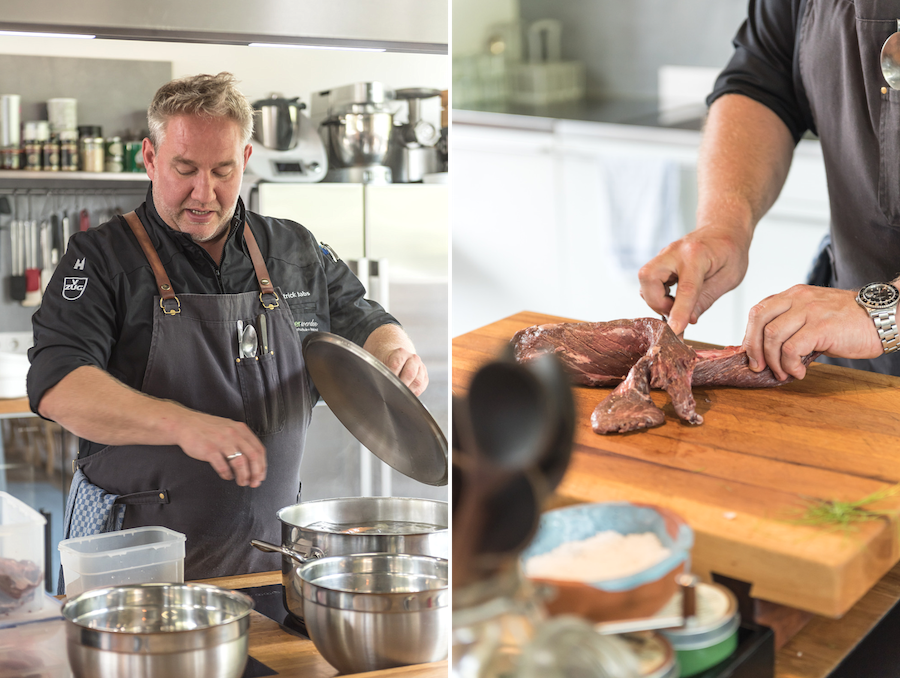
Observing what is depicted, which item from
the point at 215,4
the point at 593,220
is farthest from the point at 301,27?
the point at 593,220

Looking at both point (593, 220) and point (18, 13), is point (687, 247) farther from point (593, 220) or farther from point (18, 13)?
point (593, 220)

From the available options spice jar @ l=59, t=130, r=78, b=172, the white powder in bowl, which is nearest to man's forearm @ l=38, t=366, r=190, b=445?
spice jar @ l=59, t=130, r=78, b=172

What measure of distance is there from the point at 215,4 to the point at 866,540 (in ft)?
2.11

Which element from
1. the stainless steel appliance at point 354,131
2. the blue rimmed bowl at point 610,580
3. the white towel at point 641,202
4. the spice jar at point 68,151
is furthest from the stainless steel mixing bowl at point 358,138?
the white towel at point 641,202

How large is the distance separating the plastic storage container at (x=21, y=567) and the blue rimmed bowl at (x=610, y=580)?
1.48ft

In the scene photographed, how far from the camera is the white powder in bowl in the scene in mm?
208

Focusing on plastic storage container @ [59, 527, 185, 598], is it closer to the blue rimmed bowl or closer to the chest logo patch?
the chest logo patch

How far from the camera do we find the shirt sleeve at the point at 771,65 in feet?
3.79

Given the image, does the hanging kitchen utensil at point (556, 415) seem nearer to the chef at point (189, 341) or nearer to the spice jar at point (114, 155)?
the chef at point (189, 341)

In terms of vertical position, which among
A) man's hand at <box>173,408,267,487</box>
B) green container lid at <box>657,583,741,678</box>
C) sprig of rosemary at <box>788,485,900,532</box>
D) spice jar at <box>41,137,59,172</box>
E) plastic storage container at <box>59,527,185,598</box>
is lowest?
plastic storage container at <box>59,527,185,598</box>

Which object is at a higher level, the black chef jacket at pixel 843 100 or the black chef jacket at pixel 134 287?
the black chef jacket at pixel 843 100

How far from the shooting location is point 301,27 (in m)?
0.75

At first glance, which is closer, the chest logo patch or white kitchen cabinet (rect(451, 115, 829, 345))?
the chest logo patch

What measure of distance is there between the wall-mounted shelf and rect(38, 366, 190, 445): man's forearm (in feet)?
0.85
